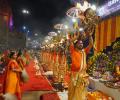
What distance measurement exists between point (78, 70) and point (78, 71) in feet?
0.11

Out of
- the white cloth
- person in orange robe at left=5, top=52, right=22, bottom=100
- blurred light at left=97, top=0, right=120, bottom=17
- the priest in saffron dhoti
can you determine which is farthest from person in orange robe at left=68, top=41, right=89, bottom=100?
blurred light at left=97, top=0, right=120, bottom=17

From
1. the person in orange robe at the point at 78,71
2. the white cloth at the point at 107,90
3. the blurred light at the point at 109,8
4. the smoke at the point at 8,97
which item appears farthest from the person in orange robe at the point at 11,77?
the blurred light at the point at 109,8

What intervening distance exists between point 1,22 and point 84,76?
42.9 meters

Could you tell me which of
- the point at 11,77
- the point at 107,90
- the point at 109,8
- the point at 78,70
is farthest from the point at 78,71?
the point at 109,8

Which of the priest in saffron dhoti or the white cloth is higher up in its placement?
the priest in saffron dhoti

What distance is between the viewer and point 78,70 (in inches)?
288

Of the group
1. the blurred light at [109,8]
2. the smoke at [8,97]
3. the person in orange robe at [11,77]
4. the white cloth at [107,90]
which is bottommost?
the smoke at [8,97]

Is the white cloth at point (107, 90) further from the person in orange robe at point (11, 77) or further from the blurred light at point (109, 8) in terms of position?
the blurred light at point (109, 8)

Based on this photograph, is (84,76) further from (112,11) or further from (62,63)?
(62,63)

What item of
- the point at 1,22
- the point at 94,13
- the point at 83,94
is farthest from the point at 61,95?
the point at 1,22

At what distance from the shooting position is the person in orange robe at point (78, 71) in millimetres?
7293

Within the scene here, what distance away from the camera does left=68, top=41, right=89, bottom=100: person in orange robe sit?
23.9 feet

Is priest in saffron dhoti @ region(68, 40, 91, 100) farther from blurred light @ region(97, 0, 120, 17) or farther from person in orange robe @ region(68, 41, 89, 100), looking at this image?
blurred light @ region(97, 0, 120, 17)

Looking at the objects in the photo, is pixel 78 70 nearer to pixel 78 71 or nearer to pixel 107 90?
pixel 78 71
